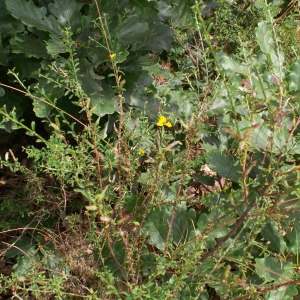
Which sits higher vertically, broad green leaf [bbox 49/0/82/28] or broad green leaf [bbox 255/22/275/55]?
broad green leaf [bbox 49/0/82/28]

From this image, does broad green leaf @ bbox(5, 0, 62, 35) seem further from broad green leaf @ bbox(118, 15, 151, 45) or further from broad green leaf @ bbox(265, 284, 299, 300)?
broad green leaf @ bbox(265, 284, 299, 300)

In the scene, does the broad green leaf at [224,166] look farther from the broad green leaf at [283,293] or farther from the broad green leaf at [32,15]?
the broad green leaf at [32,15]

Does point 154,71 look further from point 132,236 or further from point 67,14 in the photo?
point 132,236

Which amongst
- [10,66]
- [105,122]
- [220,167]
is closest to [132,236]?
[220,167]

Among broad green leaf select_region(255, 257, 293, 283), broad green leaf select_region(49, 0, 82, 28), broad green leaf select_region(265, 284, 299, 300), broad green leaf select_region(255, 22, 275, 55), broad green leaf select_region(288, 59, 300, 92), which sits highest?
broad green leaf select_region(49, 0, 82, 28)

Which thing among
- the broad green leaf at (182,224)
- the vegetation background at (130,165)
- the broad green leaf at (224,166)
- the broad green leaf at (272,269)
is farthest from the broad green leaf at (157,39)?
the broad green leaf at (272,269)

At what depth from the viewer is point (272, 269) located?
84.0 inches

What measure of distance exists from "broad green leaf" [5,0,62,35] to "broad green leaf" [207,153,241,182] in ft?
3.21

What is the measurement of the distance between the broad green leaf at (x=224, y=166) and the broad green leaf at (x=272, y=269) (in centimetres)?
42

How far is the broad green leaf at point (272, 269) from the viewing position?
81.9 inches

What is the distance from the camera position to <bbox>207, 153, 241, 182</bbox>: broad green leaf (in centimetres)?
238

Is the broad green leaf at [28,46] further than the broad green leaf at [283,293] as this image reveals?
Yes

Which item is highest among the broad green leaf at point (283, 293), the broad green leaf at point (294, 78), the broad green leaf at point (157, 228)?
the broad green leaf at point (294, 78)

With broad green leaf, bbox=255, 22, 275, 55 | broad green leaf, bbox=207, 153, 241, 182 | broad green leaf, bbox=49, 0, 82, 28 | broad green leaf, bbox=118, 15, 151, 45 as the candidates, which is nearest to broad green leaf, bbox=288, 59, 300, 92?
broad green leaf, bbox=255, 22, 275, 55
